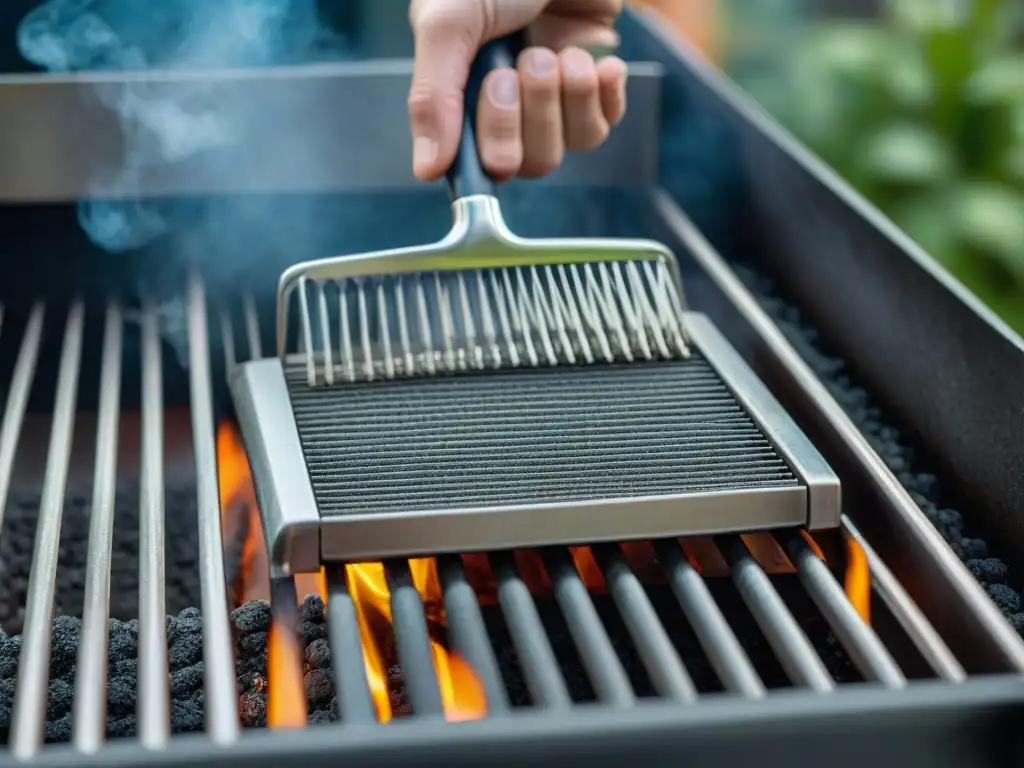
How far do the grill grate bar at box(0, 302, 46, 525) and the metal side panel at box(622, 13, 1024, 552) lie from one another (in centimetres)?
73

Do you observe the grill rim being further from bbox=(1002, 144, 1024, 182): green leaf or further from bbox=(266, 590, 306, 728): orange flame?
bbox=(1002, 144, 1024, 182): green leaf

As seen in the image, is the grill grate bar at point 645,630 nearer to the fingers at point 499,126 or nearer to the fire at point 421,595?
the fire at point 421,595

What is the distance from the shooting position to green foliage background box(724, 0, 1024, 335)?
11.5ft

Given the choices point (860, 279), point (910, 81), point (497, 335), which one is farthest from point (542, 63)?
point (910, 81)

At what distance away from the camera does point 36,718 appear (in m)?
0.68

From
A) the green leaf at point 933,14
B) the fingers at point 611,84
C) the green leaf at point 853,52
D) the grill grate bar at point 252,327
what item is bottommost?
the green leaf at point 853,52

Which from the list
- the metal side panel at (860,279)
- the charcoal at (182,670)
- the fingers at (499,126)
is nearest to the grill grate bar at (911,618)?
the metal side panel at (860,279)

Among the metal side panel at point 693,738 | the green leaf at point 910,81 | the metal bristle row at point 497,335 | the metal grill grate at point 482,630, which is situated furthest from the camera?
the green leaf at point 910,81

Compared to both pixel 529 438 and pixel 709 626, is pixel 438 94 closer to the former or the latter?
pixel 529 438

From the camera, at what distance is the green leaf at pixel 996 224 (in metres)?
3.40

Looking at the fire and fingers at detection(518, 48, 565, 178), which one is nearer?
the fire

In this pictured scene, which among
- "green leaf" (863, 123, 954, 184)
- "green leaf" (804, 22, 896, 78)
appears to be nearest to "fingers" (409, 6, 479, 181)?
"green leaf" (863, 123, 954, 184)

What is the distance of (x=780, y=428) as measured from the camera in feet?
3.14

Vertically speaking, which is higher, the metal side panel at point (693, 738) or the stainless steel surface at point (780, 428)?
the metal side panel at point (693, 738)
